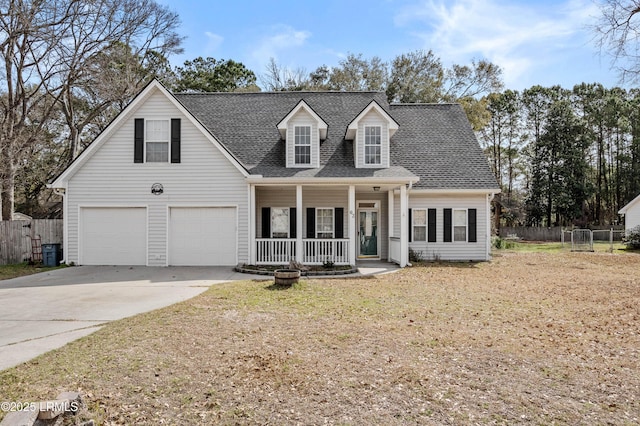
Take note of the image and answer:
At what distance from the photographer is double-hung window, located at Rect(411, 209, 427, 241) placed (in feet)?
54.9

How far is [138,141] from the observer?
47.3 feet

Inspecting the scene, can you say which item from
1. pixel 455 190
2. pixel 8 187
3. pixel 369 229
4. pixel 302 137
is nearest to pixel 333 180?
pixel 302 137

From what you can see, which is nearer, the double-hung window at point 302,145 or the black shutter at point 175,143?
the black shutter at point 175,143

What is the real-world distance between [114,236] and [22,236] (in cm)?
441

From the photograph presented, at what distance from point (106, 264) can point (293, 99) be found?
36.0ft

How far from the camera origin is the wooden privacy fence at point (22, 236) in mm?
15656

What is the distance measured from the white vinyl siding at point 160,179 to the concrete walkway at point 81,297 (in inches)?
65.9

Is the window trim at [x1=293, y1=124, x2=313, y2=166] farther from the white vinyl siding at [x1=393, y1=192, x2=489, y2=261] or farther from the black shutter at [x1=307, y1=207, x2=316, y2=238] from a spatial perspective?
the white vinyl siding at [x1=393, y1=192, x2=489, y2=261]

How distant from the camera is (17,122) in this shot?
21.2 meters

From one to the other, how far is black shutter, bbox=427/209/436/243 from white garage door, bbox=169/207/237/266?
8044 millimetres

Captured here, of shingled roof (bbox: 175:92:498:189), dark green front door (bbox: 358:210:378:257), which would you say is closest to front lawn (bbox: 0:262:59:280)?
shingled roof (bbox: 175:92:498:189)

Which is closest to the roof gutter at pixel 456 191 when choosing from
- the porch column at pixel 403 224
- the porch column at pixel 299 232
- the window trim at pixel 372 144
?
the porch column at pixel 403 224

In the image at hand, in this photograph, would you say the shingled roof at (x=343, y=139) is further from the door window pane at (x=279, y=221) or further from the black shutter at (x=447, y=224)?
the door window pane at (x=279, y=221)

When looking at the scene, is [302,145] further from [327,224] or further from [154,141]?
[154,141]
